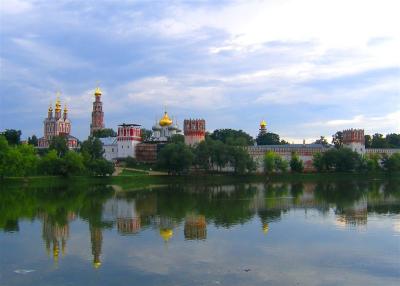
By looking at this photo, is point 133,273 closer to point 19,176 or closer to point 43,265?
point 43,265

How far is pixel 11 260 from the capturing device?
15727 mm

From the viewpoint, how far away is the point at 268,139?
344 ft

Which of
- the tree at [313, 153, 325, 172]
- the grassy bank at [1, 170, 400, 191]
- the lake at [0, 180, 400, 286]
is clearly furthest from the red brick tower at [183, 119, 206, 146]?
the lake at [0, 180, 400, 286]

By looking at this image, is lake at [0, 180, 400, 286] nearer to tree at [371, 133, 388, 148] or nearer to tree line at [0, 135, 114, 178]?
tree line at [0, 135, 114, 178]

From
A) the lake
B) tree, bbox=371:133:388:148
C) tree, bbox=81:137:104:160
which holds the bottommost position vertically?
the lake

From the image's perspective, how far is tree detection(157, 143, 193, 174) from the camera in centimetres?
6128

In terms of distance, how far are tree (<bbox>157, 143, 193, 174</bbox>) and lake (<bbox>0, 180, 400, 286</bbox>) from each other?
29975mm

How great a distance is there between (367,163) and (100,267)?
64408mm

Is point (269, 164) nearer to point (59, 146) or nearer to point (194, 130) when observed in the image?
point (194, 130)

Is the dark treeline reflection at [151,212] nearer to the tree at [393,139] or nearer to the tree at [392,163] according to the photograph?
the tree at [392,163]

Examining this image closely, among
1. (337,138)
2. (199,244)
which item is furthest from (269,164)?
(199,244)

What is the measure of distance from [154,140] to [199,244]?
63.0 meters

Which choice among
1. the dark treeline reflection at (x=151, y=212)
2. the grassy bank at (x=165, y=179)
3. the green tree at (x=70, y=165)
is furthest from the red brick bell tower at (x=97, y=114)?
the dark treeline reflection at (x=151, y=212)

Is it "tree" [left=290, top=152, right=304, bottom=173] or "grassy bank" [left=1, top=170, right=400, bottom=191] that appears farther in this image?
"tree" [left=290, top=152, right=304, bottom=173]
